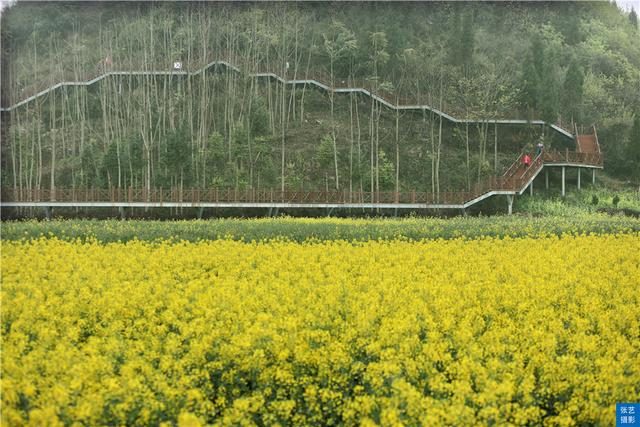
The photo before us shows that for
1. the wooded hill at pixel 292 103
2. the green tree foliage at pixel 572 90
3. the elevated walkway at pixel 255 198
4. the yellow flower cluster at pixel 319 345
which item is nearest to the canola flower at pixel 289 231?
the yellow flower cluster at pixel 319 345

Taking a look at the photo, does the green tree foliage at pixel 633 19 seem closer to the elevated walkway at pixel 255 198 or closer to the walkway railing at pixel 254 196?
the walkway railing at pixel 254 196

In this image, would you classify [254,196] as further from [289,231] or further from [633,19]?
[633,19]

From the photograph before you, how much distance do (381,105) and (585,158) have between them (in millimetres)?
13429

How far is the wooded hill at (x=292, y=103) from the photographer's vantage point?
115ft

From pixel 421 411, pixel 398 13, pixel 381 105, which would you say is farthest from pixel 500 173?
pixel 421 411

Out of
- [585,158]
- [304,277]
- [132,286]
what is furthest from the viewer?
[585,158]

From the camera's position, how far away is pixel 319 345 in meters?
6.91

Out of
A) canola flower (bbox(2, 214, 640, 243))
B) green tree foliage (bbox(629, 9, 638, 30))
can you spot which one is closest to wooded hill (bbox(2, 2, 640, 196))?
green tree foliage (bbox(629, 9, 638, 30))

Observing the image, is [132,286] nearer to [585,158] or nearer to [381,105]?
[585,158]

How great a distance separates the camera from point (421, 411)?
5375mm

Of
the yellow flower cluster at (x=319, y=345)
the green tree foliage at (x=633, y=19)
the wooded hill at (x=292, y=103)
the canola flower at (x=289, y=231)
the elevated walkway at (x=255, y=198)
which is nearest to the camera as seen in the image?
the yellow flower cluster at (x=319, y=345)

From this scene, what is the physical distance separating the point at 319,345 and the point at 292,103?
37.4 metres

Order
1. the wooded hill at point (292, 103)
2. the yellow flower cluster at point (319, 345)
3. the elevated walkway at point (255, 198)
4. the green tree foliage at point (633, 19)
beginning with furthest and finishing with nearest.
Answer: the green tree foliage at point (633, 19)
the wooded hill at point (292, 103)
the elevated walkway at point (255, 198)
the yellow flower cluster at point (319, 345)

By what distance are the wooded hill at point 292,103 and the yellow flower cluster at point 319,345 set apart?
23114 millimetres
